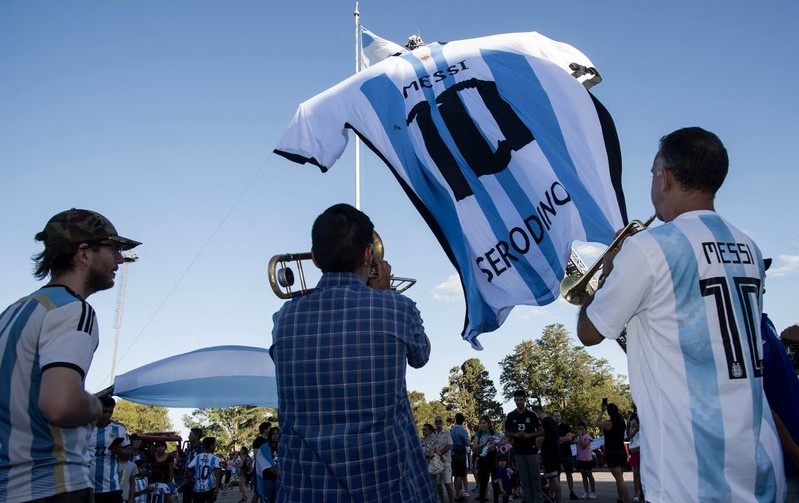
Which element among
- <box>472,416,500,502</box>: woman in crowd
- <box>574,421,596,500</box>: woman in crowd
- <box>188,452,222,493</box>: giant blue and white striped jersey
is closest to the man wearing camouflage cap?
<box>188,452,222,493</box>: giant blue and white striped jersey

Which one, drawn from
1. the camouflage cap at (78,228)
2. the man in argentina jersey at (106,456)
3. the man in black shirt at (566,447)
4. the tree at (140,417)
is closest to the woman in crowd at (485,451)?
the man in black shirt at (566,447)

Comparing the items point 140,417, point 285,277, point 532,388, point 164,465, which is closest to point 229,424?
point 140,417

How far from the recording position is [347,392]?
2367mm

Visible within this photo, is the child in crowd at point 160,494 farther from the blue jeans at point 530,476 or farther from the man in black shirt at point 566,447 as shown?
the man in black shirt at point 566,447

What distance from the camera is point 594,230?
6.77 meters

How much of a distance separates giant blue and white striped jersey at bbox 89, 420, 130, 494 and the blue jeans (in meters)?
6.27

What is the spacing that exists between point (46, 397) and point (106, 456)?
592 cm

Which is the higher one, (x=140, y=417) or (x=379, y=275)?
(x=379, y=275)

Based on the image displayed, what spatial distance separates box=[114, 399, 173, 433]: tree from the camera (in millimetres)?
78438

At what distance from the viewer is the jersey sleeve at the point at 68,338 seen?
2291 millimetres

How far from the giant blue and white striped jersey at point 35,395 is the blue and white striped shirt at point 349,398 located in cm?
76

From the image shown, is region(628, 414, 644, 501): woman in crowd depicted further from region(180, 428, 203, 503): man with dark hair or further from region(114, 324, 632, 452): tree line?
region(114, 324, 632, 452): tree line

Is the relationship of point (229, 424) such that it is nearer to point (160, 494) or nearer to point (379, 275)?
point (160, 494)

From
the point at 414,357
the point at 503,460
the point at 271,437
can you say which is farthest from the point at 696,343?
the point at 503,460
